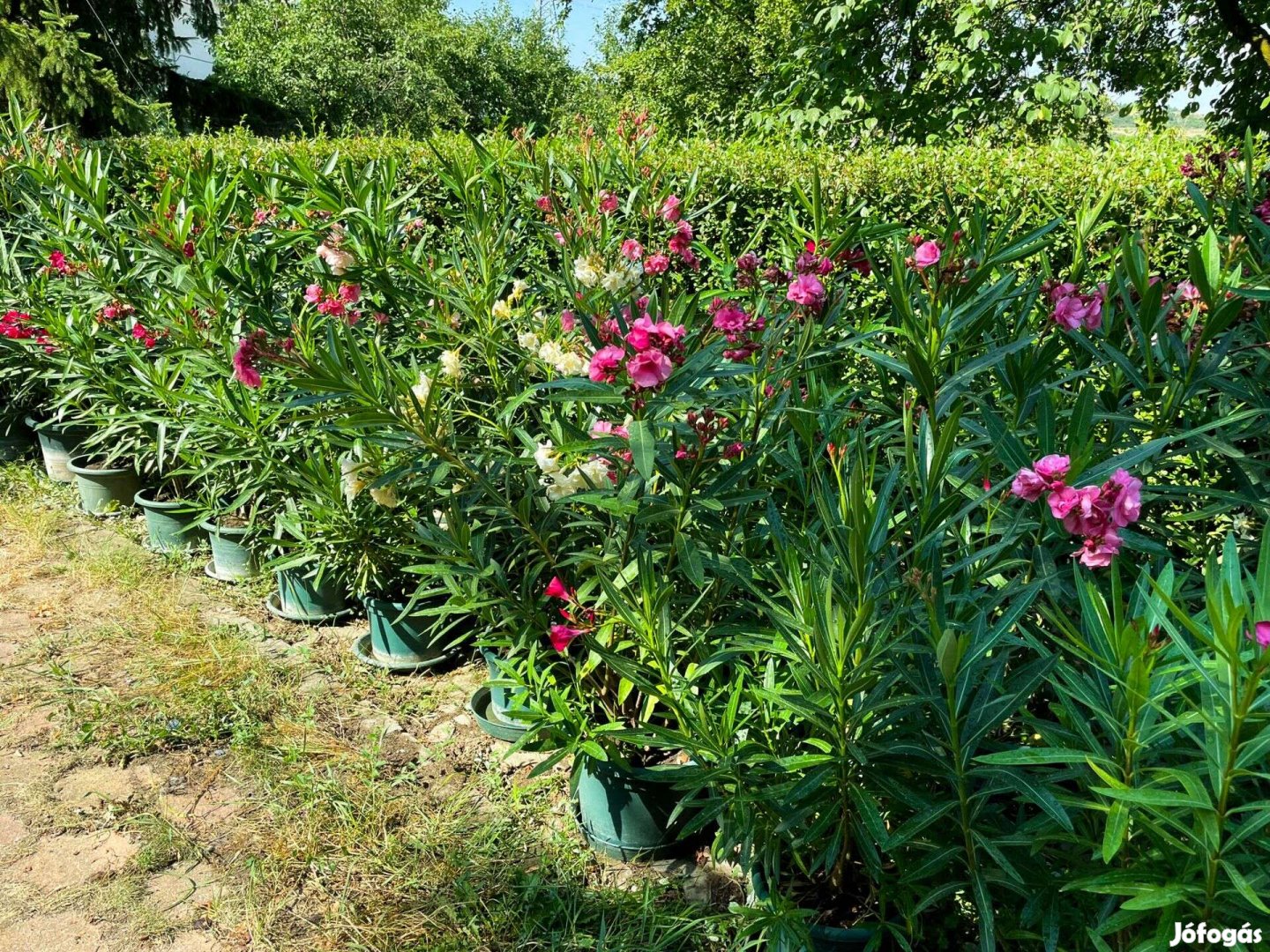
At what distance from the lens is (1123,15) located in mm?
7316

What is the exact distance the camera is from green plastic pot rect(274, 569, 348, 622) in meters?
3.15

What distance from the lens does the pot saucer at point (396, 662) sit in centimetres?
288

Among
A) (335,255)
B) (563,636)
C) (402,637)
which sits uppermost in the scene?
(335,255)

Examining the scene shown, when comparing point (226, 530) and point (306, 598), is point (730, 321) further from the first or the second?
point (226, 530)

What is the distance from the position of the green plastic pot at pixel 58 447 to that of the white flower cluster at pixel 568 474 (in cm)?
359

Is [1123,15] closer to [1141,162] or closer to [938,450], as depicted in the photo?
[1141,162]

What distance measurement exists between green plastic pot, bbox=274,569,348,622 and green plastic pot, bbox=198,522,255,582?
0.85ft

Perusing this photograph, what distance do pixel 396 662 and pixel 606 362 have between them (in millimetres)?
1783

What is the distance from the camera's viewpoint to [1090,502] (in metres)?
1.14

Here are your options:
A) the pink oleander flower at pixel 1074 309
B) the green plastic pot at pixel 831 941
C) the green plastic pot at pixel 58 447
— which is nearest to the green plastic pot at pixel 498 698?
the green plastic pot at pixel 831 941

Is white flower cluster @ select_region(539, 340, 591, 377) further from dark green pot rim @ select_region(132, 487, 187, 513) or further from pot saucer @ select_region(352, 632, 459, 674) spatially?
dark green pot rim @ select_region(132, 487, 187, 513)

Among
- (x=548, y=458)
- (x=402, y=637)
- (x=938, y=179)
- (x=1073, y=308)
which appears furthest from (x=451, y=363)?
(x=938, y=179)

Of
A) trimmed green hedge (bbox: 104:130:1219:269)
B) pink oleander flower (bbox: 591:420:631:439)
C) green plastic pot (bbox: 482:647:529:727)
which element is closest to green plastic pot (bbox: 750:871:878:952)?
pink oleander flower (bbox: 591:420:631:439)

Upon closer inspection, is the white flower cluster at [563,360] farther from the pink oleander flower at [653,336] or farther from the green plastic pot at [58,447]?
the green plastic pot at [58,447]
